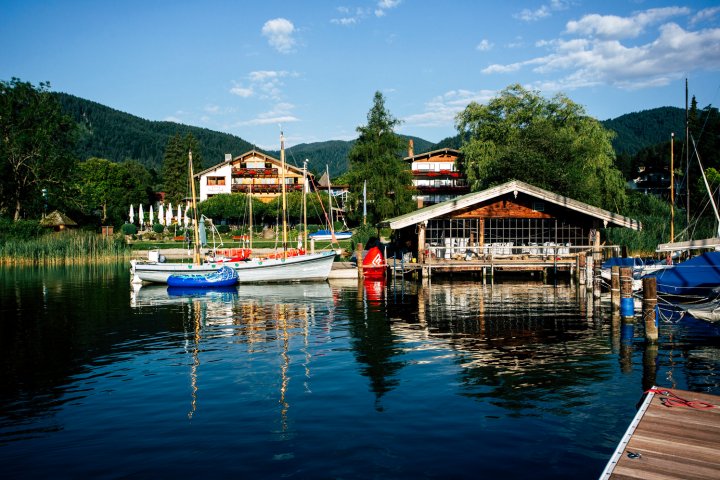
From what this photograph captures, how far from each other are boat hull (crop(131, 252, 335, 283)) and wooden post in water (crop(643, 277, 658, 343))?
21.3m

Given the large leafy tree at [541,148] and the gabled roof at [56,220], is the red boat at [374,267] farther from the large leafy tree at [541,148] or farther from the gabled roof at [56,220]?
the gabled roof at [56,220]

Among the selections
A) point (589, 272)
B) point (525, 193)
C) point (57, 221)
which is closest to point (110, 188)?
point (57, 221)

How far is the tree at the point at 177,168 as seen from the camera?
103 m

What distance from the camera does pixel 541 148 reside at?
160 ft

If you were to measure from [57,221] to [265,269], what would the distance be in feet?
143

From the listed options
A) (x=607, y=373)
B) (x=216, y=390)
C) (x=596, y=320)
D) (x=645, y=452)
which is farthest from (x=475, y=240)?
(x=645, y=452)

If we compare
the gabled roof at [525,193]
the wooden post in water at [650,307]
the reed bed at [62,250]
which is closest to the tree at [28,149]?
the reed bed at [62,250]

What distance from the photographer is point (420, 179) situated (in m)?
89.4

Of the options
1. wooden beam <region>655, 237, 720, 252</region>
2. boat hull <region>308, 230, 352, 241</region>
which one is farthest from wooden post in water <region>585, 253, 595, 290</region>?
boat hull <region>308, 230, 352, 241</region>

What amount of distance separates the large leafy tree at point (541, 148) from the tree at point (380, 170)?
258 inches

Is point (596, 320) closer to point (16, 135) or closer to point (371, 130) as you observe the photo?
point (371, 130)

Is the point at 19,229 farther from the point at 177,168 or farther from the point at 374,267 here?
the point at 177,168

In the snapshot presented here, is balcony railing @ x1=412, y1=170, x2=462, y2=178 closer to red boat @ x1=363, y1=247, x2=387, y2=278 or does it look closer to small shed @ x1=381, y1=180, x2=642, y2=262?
small shed @ x1=381, y1=180, x2=642, y2=262

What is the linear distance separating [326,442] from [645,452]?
4836mm
